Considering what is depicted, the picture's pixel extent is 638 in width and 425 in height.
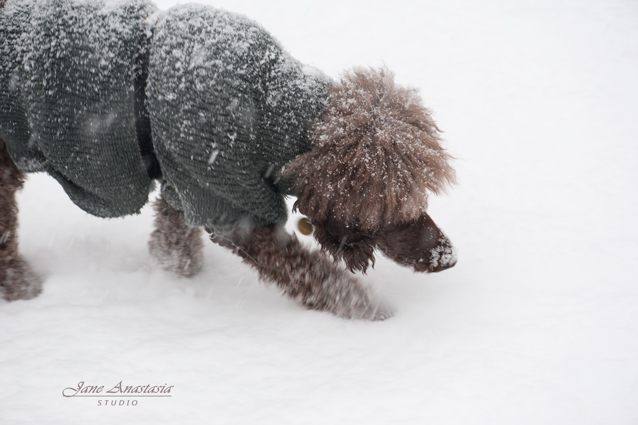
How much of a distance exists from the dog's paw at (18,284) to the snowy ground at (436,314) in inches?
3.2

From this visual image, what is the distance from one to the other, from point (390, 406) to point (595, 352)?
3.43 ft

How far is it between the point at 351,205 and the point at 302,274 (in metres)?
0.59

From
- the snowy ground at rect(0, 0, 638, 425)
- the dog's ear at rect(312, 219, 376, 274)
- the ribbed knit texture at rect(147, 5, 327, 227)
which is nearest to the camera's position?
the snowy ground at rect(0, 0, 638, 425)

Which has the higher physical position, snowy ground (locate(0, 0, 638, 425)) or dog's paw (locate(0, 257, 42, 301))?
snowy ground (locate(0, 0, 638, 425))

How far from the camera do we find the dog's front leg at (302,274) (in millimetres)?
2238

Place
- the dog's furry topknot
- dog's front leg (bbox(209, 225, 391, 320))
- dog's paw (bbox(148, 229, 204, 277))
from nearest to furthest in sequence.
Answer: the dog's furry topknot → dog's front leg (bbox(209, 225, 391, 320)) → dog's paw (bbox(148, 229, 204, 277))

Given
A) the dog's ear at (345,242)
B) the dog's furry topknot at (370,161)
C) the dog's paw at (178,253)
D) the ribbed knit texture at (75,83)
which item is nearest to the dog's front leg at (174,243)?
the dog's paw at (178,253)

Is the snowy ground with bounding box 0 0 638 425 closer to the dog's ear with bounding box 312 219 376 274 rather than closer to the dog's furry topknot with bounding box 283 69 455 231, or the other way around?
the dog's ear with bounding box 312 219 376 274

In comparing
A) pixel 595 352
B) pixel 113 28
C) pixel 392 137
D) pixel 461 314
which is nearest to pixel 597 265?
pixel 595 352

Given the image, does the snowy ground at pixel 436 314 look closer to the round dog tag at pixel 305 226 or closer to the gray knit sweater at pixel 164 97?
the round dog tag at pixel 305 226

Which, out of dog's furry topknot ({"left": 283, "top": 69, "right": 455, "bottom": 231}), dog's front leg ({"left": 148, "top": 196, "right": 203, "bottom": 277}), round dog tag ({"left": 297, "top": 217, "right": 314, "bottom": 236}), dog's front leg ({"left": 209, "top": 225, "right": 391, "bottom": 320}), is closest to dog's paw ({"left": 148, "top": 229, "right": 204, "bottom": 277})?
dog's front leg ({"left": 148, "top": 196, "right": 203, "bottom": 277})

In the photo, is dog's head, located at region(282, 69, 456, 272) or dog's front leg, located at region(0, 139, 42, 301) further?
dog's front leg, located at region(0, 139, 42, 301)

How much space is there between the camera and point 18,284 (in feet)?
7.48

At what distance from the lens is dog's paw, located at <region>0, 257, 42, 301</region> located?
2.26 metres
